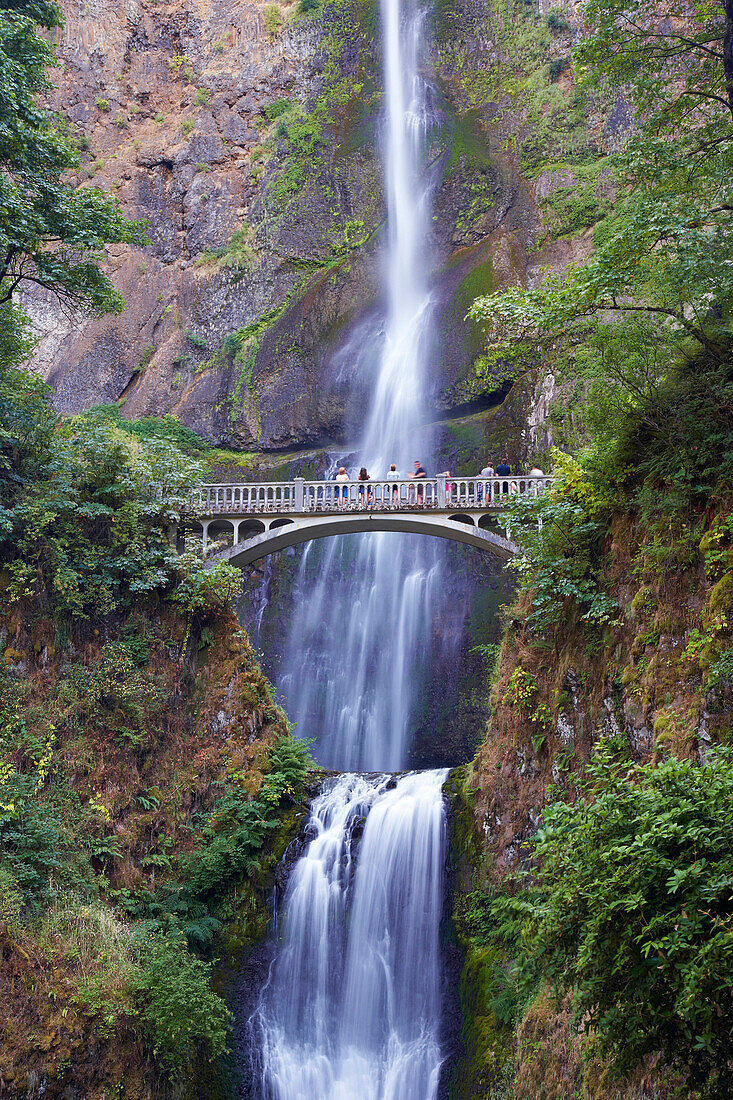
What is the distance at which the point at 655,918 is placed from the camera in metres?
6.00

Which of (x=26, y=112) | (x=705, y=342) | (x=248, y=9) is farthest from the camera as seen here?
(x=248, y=9)

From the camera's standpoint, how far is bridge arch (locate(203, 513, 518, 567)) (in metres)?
19.7

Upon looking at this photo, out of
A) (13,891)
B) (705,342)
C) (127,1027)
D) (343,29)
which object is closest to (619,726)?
(705,342)

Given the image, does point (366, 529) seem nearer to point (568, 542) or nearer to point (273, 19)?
point (568, 542)

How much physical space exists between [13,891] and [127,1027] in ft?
9.06

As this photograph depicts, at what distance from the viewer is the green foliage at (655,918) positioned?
5.87 m

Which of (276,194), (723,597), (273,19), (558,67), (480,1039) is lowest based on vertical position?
(480,1039)

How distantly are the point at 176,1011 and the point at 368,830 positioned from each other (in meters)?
5.10

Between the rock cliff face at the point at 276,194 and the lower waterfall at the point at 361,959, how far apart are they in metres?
13.8

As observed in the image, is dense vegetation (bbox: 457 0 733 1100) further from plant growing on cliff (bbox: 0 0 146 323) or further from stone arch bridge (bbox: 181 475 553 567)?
plant growing on cliff (bbox: 0 0 146 323)

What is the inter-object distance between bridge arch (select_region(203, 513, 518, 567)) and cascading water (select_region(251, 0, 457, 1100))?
5498mm

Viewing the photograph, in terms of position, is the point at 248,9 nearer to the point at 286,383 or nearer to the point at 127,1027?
the point at 286,383

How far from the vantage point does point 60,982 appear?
12766mm

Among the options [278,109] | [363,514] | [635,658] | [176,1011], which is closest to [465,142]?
[278,109]
